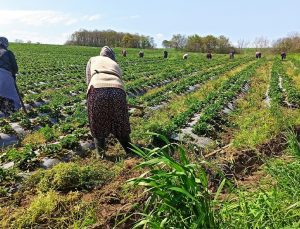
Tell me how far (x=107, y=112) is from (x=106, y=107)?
0.07 m

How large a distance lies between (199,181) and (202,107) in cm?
801

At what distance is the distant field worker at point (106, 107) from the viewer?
6195 millimetres

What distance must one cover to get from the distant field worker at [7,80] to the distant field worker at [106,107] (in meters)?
2.89

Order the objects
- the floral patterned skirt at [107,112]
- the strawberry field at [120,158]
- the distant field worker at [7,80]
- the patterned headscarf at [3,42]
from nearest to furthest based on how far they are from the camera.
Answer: the strawberry field at [120,158] < the floral patterned skirt at [107,112] < the distant field worker at [7,80] < the patterned headscarf at [3,42]

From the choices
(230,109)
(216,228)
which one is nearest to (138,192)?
(216,228)

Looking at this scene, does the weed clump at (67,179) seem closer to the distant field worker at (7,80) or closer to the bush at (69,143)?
the bush at (69,143)

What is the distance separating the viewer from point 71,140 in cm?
678

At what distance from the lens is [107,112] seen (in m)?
6.20

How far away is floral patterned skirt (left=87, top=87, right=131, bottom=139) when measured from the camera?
244 inches

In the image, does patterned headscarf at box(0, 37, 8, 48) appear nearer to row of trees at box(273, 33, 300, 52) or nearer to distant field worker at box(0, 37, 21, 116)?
distant field worker at box(0, 37, 21, 116)

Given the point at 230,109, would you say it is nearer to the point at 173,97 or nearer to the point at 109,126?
the point at 173,97

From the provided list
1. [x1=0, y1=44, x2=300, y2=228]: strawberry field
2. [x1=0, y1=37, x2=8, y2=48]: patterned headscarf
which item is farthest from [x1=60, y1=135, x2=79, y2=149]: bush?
[x1=0, y1=37, x2=8, y2=48]: patterned headscarf

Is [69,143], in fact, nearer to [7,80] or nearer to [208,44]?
[7,80]

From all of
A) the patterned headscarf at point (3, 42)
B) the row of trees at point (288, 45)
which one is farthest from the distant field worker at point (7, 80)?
the row of trees at point (288, 45)
